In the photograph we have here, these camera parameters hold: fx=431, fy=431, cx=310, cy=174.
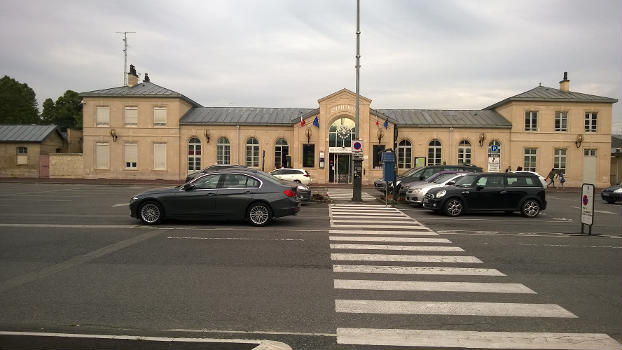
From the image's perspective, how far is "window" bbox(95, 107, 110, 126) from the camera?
39.3m

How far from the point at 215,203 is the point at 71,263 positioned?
4702 millimetres

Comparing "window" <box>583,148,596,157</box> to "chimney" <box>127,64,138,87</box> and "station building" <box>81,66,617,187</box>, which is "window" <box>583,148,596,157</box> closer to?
"station building" <box>81,66,617,187</box>

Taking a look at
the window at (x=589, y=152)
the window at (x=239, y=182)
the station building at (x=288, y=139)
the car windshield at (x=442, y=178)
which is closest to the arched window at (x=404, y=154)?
the station building at (x=288, y=139)

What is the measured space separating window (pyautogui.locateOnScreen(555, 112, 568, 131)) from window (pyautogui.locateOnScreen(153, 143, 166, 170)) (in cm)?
3569

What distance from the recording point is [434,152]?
39062 mm

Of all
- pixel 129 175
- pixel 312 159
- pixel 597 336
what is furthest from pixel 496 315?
pixel 129 175

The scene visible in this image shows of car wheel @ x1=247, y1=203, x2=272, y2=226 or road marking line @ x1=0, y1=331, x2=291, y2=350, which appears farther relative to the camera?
car wheel @ x1=247, y1=203, x2=272, y2=226

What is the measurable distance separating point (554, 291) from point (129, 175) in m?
38.9

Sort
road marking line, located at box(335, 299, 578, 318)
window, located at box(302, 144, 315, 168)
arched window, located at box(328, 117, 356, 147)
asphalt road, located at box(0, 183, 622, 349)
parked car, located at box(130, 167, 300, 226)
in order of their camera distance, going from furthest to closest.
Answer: window, located at box(302, 144, 315, 168) → arched window, located at box(328, 117, 356, 147) → parked car, located at box(130, 167, 300, 226) → road marking line, located at box(335, 299, 578, 318) → asphalt road, located at box(0, 183, 622, 349)

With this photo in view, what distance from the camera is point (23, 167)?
41188mm

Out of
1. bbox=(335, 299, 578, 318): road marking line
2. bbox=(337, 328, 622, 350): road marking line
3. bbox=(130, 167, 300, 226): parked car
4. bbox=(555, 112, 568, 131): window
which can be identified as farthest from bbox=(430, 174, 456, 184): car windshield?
bbox=(555, 112, 568, 131): window

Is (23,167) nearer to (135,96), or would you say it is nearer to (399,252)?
(135,96)

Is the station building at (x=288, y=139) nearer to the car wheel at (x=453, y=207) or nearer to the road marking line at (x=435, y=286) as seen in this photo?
the car wheel at (x=453, y=207)

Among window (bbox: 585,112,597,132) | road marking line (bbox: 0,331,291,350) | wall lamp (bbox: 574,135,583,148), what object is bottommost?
road marking line (bbox: 0,331,291,350)
